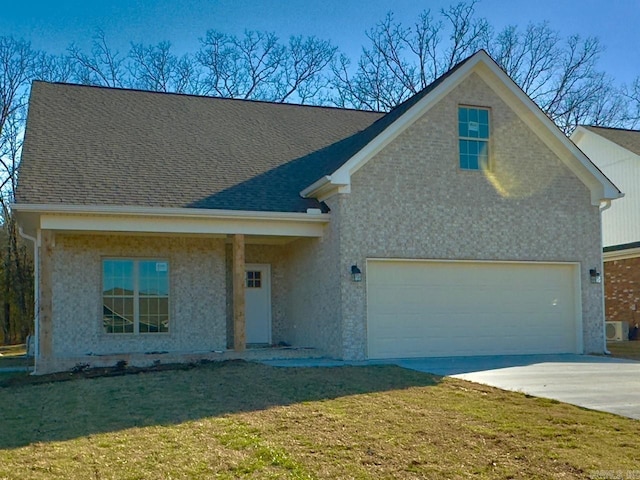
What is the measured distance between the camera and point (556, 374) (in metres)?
12.5

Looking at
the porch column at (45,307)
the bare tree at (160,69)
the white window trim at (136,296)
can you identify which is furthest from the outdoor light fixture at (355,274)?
the bare tree at (160,69)

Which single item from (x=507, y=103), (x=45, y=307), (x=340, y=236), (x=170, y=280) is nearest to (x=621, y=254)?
(x=507, y=103)

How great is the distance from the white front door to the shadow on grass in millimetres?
4233

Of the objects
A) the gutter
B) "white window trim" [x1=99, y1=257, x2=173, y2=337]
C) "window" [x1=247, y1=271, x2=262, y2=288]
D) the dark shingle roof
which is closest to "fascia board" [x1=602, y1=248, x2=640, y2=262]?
the dark shingle roof

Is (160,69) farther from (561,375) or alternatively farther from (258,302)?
(561,375)

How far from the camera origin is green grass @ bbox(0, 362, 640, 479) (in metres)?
6.53

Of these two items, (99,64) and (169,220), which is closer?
(169,220)

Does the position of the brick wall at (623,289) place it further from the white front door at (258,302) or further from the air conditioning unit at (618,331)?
the white front door at (258,302)

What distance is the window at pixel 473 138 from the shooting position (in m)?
16.3

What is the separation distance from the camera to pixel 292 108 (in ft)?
70.5

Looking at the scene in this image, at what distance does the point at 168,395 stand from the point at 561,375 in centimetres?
672

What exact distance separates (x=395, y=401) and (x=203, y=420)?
2583 mm

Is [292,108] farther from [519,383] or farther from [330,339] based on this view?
[519,383]

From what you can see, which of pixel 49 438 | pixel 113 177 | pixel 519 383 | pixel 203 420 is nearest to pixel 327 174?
pixel 113 177
